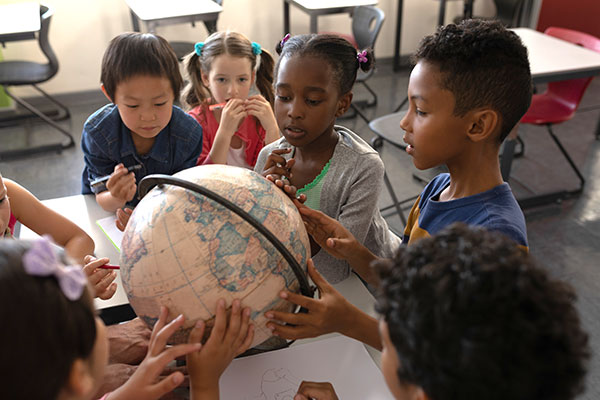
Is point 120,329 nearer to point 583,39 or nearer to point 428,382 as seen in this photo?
point 428,382

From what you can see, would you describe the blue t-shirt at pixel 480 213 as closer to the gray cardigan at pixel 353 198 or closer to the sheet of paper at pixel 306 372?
the gray cardigan at pixel 353 198

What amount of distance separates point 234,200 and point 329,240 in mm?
386

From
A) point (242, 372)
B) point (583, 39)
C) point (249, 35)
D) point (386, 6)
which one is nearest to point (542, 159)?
point (583, 39)

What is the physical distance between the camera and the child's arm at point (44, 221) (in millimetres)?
1759

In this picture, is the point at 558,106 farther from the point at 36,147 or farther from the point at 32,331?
the point at 36,147

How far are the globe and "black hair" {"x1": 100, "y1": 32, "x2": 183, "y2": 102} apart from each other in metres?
0.89

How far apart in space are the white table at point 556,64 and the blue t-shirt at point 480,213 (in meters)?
2.15

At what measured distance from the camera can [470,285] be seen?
72 cm

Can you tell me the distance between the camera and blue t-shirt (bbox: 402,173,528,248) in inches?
51.4

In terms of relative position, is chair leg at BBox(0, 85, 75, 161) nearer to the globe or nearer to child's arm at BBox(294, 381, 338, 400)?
the globe

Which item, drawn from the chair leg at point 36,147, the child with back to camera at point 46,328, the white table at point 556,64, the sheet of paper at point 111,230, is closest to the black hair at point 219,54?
the sheet of paper at point 111,230

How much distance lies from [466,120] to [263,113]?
3.81 ft

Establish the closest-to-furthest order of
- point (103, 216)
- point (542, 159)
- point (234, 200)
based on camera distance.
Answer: point (234, 200), point (103, 216), point (542, 159)

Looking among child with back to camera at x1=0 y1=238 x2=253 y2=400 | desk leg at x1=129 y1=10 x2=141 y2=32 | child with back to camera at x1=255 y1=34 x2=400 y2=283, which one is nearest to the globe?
child with back to camera at x1=0 y1=238 x2=253 y2=400
